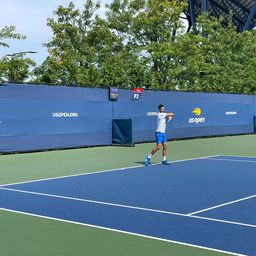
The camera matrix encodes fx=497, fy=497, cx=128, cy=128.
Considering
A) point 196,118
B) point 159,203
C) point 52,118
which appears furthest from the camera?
point 196,118

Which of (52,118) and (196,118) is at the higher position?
(52,118)

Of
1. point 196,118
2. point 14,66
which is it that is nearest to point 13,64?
point 14,66

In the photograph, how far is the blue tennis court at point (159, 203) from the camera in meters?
6.50

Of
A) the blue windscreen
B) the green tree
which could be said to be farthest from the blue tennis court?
the green tree

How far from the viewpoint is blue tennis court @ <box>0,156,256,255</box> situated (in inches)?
256

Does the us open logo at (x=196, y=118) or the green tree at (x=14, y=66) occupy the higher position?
the green tree at (x=14, y=66)

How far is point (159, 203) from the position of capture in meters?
8.55

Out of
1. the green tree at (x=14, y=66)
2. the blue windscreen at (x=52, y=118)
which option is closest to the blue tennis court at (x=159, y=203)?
the blue windscreen at (x=52, y=118)

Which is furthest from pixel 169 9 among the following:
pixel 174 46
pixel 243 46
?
pixel 243 46

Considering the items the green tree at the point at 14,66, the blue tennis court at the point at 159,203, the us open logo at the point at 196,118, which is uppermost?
the green tree at the point at 14,66

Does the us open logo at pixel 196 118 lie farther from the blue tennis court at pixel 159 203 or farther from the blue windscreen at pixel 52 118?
the blue tennis court at pixel 159 203

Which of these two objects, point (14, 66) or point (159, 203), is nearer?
point (159, 203)

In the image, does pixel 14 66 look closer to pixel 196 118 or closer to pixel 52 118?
pixel 52 118

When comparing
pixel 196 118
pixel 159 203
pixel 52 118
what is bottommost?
pixel 159 203
